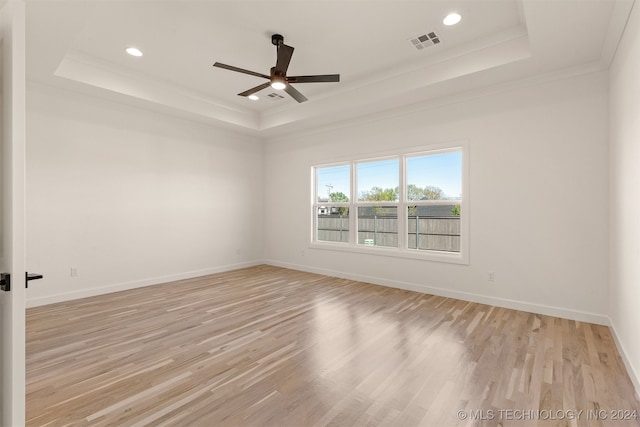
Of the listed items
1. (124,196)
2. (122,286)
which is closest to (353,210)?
(124,196)

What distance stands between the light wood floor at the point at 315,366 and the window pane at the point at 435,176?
165cm

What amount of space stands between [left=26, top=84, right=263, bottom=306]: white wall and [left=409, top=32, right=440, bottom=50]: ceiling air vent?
400 cm

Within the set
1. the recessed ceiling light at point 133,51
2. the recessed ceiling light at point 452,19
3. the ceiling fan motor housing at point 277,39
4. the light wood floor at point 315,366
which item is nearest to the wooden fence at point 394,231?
the light wood floor at point 315,366

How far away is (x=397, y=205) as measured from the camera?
502 cm

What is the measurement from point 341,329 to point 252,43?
3.38m

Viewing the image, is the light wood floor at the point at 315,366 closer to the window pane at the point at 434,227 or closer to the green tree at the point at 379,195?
the window pane at the point at 434,227

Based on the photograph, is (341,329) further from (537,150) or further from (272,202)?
(272,202)

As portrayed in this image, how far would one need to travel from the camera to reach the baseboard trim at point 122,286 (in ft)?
13.0

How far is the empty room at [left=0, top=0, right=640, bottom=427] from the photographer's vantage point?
2.00 m

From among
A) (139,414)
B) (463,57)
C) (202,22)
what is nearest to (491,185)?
(463,57)

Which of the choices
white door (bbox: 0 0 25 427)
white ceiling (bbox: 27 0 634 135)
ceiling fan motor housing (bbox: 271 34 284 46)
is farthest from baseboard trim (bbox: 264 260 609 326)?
white door (bbox: 0 0 25 427)

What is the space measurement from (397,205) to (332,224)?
1492mm

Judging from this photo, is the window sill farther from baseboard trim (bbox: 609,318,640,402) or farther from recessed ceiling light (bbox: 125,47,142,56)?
recessed ceiling light (bbox: 125,47,142,56)

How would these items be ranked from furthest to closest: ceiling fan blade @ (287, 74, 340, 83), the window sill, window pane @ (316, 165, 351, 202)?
window pane @ (316, 165, 351, 202), the window sill, ceiling fan blade @ (287, 74, 340, 83)
